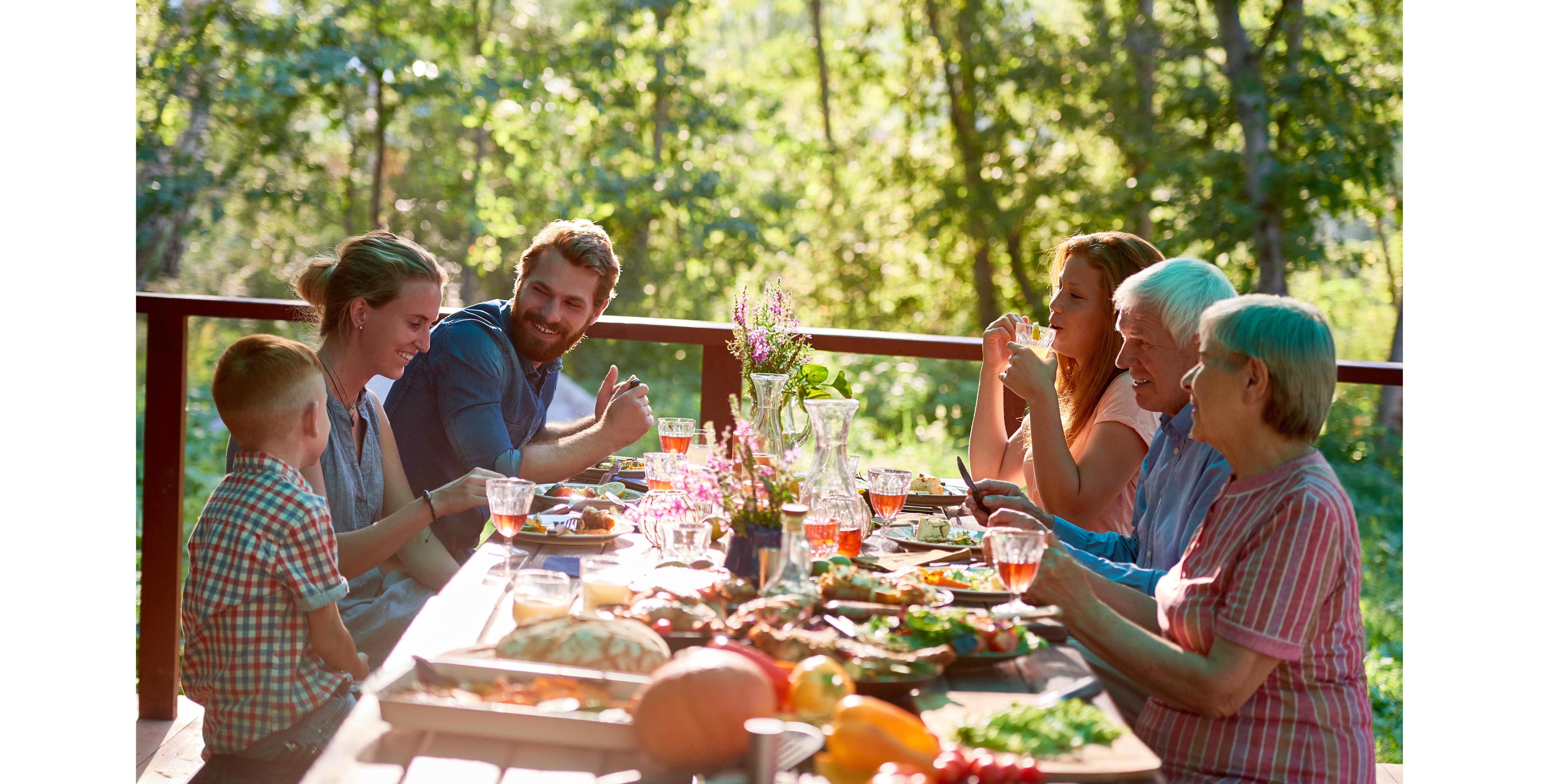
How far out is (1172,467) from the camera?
228cm

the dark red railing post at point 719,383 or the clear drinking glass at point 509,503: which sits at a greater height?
the dark red railing post at point 719,383

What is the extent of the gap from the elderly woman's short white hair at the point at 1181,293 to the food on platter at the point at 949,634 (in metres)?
0.89

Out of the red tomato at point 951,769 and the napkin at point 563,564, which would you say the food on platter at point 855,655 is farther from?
the napkin at point 563,564

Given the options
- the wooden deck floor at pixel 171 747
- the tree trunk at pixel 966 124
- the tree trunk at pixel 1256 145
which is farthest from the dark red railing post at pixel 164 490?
the tree trunk at pixel 966 124

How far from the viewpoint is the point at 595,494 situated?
2619mm

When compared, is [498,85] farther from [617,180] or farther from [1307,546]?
[1307,546]

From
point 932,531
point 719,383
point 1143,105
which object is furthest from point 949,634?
point 1143,105

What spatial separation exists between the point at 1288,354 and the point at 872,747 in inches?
35.6

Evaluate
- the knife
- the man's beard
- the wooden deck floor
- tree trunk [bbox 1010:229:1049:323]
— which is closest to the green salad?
the knife

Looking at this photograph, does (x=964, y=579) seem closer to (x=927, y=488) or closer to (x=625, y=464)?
(x=927, y=488)

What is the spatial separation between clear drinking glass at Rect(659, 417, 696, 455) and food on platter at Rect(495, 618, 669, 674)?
43.3 inches

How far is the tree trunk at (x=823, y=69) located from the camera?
42.8 ft
